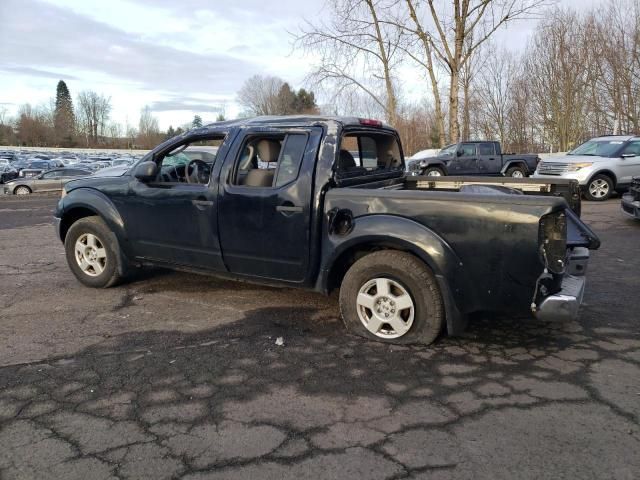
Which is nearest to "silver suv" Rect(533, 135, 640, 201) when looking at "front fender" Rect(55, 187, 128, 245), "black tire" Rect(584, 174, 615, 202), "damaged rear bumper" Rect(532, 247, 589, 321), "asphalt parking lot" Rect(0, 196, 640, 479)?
"black tire" Rect(584, 174, 615, 202)

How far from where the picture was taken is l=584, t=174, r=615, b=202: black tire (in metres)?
13.9

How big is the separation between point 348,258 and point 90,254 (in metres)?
3.13

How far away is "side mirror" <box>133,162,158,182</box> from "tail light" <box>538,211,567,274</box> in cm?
352

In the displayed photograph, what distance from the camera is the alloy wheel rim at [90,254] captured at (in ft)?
18.3

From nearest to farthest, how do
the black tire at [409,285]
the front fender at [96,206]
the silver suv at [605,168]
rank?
the black tire at [409,285]
the front fender at [96,206]
the silver suv at [605,168]

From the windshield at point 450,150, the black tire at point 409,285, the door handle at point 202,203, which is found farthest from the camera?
the windshield at point 450,150

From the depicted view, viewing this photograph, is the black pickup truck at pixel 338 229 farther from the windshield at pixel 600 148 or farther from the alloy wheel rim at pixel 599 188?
the windshield at pixel 600 148

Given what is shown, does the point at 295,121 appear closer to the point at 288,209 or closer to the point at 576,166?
the point at 288,209

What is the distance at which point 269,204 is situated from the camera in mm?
4363

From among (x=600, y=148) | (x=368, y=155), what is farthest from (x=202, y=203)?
(x=600, y=148)

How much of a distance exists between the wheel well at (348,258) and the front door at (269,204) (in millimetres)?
253

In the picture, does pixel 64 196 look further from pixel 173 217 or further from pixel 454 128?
pixel 454 128

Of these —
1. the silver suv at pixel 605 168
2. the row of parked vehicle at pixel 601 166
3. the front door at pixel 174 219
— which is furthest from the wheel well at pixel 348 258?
the silver suv at pixel 605 168

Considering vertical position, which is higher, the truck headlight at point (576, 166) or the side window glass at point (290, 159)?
the truck headlight at point (576, 166)
